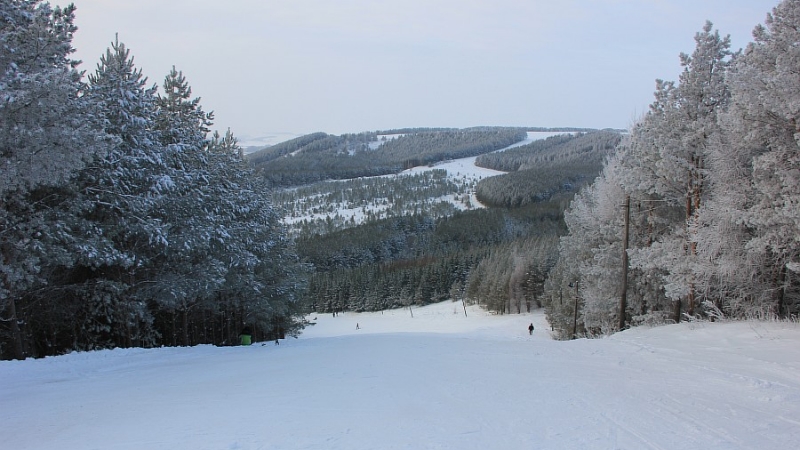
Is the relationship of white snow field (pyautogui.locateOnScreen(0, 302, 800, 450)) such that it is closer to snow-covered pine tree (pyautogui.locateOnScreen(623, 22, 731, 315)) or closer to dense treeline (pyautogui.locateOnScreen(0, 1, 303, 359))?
dense treeline (pyautogui.locateOnScreen(0, 1, 303, 359))

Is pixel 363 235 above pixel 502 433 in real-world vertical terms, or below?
below

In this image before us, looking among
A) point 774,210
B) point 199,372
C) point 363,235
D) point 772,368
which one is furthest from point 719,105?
point 363,235

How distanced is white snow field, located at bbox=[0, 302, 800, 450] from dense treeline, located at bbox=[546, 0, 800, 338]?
2024 mm

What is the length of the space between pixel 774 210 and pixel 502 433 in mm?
9977

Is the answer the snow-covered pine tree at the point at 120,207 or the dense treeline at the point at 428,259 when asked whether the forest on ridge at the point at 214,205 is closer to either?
the snow-covered pine tree at the point at 120,207

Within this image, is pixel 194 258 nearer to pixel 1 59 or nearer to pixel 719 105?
pixel 1 59

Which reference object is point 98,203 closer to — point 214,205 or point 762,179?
point 214,205

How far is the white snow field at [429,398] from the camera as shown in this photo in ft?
17.7

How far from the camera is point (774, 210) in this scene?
37.7ft

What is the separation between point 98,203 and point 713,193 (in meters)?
16.7

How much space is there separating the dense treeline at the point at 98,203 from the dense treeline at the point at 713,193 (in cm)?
1422

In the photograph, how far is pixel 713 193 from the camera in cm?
1408

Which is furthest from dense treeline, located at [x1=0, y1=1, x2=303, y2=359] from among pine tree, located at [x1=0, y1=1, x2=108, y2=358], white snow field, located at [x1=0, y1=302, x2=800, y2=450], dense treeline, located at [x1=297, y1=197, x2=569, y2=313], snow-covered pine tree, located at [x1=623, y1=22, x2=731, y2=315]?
dense treeline, located at [x1=297, y1=197, x2=569, y2=313]

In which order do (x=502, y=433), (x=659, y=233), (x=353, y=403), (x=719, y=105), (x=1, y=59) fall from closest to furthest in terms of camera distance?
1. (x=502, y=433)
2. (x=353, y=403)
3. (x=1, y=59)
4. (x=719, y=105)
5. (x=659, y=233)
